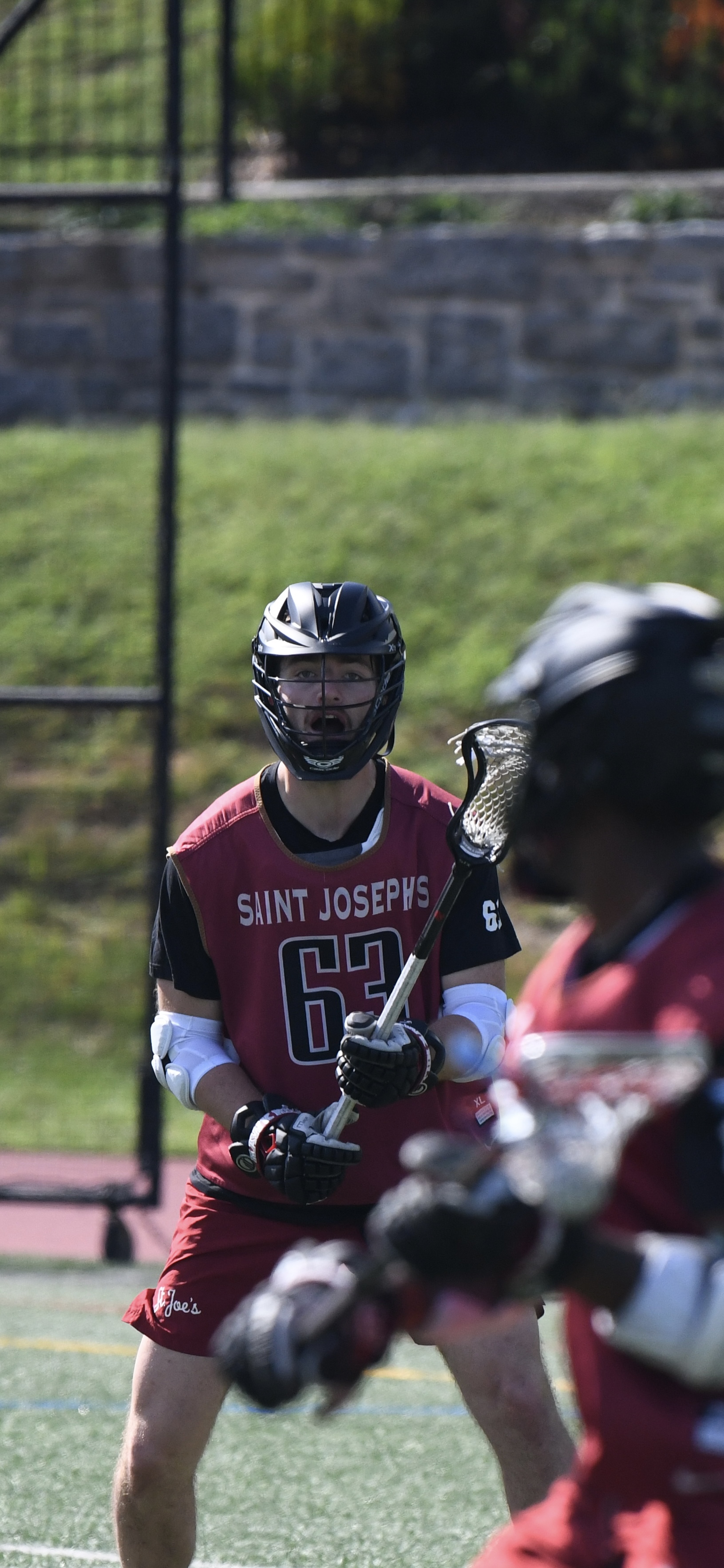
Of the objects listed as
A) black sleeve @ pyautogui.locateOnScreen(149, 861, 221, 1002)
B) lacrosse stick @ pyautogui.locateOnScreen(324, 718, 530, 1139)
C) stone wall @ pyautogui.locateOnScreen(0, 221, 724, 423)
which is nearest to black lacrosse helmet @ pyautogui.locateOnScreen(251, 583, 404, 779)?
lacrosse stick @ pyautogui.locateOnScreen(324, 718, 530, 1139)

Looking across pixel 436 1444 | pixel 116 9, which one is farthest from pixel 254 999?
pixel 116 9

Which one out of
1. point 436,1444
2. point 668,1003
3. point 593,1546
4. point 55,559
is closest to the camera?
point 668,1003

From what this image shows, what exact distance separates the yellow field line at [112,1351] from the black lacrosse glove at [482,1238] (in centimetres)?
455

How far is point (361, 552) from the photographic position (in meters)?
13.0

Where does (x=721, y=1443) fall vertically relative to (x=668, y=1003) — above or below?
below

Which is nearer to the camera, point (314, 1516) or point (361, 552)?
point (314, 1516)

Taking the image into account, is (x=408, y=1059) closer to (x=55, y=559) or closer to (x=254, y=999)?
(x=254, y=999)

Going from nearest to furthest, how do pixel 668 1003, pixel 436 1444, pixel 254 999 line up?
pixel 668 1003
pixel 254 999
pixel 436 1444

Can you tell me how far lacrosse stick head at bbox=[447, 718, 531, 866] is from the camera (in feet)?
10.9

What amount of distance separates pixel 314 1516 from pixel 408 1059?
2007 millimetres

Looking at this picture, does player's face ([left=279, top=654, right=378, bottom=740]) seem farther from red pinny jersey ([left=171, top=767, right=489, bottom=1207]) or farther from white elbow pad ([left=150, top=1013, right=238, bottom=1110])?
white elbow pad ([left=150, top=1013, right=238, bottom=1110])

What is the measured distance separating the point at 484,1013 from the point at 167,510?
13.5 feet

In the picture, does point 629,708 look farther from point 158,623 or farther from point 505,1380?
point 158,623

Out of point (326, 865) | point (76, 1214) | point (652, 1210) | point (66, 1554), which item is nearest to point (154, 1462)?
point (326, 865)
